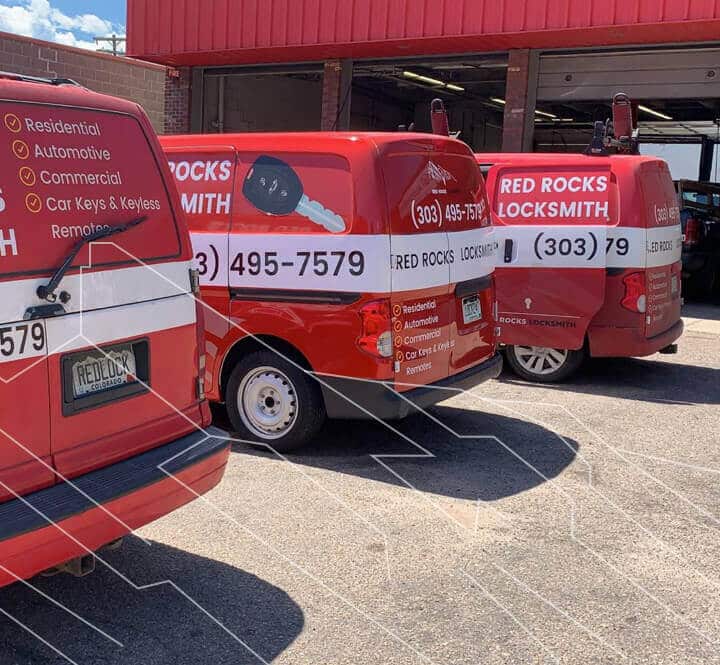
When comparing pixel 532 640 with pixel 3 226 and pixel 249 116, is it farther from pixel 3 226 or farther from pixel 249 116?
pixel 249 116

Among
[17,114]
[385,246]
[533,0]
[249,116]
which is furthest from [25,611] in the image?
[249,116]

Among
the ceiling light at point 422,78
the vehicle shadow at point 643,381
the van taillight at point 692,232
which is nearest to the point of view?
the vehicle shadow at point 643,381

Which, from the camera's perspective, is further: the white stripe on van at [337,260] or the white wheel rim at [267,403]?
the white wheel rim at [267,403]

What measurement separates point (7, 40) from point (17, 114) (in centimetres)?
1518

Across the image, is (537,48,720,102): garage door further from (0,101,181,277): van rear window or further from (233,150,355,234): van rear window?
(0,101,181,277): van rear window

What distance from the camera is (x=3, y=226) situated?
10.5 feet

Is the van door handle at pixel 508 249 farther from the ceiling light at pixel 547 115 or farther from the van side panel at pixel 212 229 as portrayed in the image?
the ceiling light at pixel 547 115

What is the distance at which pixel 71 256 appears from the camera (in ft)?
11.2

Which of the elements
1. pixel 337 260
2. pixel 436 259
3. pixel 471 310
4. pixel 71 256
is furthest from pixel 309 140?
pixel 71 256

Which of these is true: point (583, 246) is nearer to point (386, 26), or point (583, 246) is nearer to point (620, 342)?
point (620, 342)

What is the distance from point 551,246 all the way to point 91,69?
13567 millimetres

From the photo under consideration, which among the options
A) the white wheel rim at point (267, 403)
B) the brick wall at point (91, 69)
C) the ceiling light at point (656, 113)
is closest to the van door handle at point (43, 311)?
the white wheel rim at point (267, 403)

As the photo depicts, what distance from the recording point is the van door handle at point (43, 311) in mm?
3243

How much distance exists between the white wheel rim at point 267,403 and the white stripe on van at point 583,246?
3055mm
